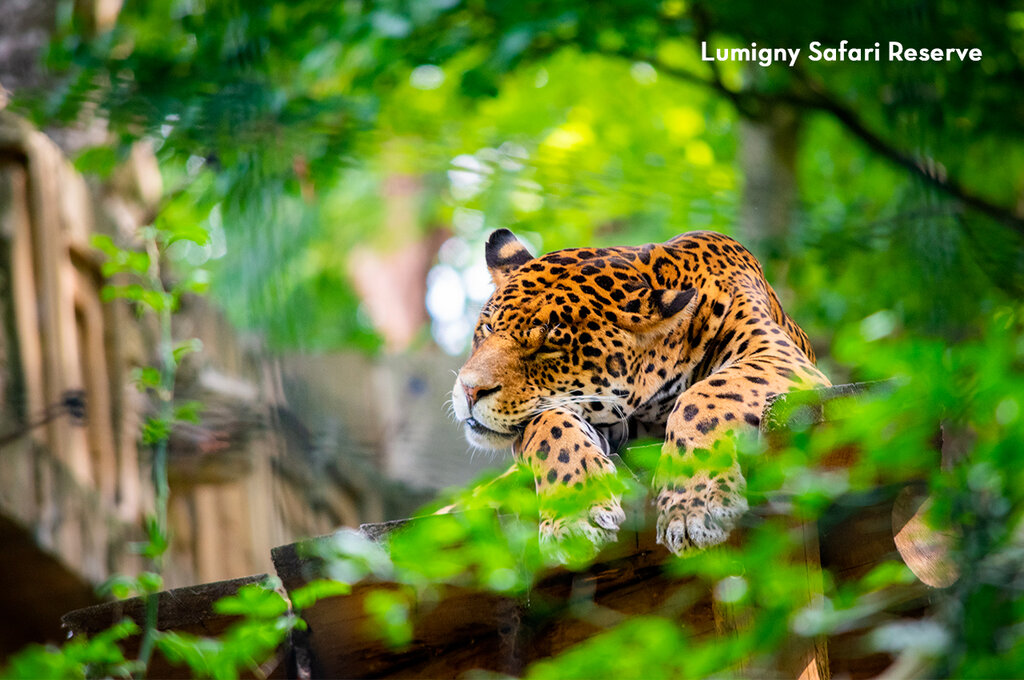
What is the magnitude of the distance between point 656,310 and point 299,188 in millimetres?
3955

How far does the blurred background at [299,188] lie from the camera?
4508mm

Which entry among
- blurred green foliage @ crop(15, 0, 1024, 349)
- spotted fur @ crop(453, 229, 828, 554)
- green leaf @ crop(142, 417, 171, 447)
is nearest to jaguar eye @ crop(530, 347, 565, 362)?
spotted fur @ crop(453, 229, 828, 554)

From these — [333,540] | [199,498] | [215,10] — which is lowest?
[199,498]

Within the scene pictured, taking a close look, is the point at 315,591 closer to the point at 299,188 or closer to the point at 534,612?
the point at 534,612

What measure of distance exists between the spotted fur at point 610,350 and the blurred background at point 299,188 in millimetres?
751

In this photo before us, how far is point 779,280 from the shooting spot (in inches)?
229

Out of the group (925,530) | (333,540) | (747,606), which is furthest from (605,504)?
(925,530)

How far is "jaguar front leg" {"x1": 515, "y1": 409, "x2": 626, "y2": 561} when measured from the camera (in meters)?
2.15

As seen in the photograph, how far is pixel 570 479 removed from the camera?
7.66ft

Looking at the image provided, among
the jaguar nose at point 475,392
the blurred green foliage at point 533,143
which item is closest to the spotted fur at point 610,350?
the jaguar nose at point 475,392

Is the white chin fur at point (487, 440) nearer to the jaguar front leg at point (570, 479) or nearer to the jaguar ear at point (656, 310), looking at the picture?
the jaguar front leg at point (570, 479)

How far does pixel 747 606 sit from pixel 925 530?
0.48 meters

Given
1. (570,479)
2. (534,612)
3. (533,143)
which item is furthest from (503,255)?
(533,143)

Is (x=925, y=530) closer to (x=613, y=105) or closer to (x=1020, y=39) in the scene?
(x=1020, y=39)
